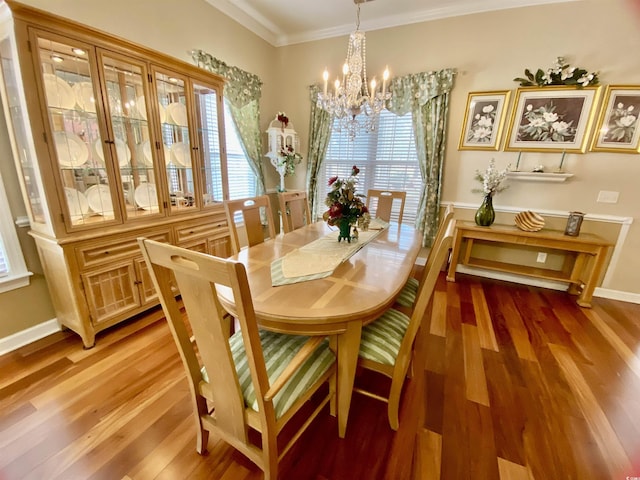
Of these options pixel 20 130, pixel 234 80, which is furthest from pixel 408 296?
pixel 234 80

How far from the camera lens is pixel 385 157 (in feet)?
11.7

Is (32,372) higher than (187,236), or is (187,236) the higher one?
(187,236)

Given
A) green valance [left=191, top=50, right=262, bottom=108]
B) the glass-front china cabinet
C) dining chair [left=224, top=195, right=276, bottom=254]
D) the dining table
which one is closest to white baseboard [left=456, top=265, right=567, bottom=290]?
the dining table

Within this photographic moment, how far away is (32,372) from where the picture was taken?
169 centimetres

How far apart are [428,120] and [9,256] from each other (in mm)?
3896

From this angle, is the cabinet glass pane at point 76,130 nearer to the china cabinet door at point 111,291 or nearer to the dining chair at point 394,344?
the china cabinet door at point 111,291

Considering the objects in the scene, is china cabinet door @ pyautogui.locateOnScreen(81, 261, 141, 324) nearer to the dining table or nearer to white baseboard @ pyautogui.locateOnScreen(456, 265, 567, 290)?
the dining table

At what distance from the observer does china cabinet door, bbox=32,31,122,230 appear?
1.60m

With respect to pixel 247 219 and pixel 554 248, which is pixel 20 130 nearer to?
pixel 247 219

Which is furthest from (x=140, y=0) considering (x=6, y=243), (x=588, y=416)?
(x=588, y=416)

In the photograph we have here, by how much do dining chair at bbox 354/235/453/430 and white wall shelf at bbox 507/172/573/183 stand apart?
2400mm

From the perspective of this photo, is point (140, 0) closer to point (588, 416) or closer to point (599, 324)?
point (588, 416)

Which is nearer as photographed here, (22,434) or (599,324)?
(22,434)

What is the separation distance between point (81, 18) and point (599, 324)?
15.7ft
